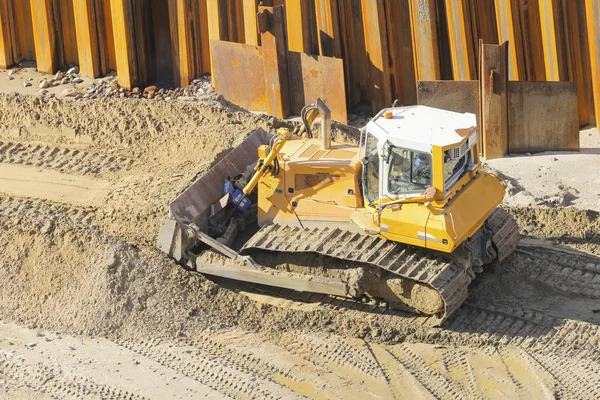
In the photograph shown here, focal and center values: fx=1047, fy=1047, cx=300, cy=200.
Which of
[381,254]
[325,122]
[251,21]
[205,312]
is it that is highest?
[251,21]

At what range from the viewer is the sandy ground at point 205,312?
9.20 m

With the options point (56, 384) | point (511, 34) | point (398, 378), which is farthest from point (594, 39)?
point (56, 384)

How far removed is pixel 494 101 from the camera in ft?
43.0

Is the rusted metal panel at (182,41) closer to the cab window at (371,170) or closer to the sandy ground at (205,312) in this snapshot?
the sandy ground at (205,312)

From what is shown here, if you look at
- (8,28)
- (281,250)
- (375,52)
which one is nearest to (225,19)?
(375,52)

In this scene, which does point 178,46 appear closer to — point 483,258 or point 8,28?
point 8,28

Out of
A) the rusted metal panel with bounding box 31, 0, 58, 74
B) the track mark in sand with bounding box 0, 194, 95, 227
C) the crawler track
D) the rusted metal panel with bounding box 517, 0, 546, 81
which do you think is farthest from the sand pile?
the rusted metal panel with bounding box 517, 0, 546, 81

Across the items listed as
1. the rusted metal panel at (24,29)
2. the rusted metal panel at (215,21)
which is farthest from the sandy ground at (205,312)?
the rusted metal panel at (24,29)

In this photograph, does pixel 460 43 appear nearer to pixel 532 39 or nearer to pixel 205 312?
pixel 532 39

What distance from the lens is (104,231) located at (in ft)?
38.4

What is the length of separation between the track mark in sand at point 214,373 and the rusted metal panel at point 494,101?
208 inches

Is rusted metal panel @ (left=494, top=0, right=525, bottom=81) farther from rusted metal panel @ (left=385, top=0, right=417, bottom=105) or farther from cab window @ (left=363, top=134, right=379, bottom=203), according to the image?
cab window @ (left=363, top=134, right=379, bottom=203)

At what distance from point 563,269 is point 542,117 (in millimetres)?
2964

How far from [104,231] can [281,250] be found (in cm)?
231
